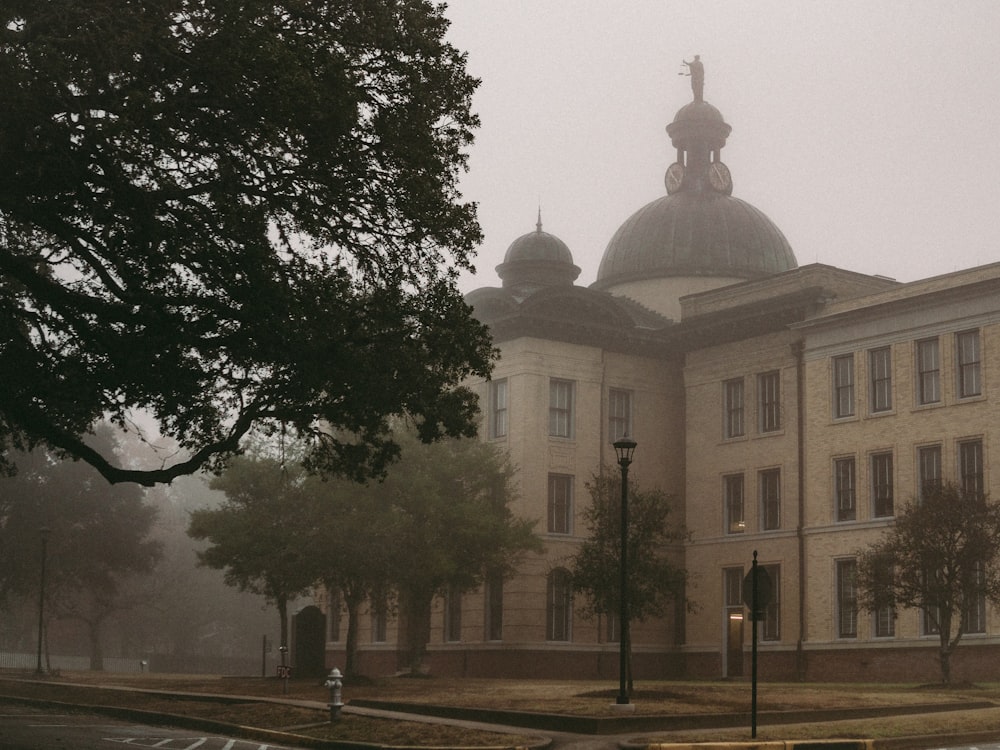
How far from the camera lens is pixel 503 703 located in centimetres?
2997

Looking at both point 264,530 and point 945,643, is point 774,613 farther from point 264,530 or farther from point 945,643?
point 264,530

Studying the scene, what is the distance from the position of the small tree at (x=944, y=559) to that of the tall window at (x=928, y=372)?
8.05 meters

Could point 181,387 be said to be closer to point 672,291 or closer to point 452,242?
point 452,242

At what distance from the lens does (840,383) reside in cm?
5131

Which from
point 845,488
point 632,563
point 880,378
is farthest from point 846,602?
point 632,563

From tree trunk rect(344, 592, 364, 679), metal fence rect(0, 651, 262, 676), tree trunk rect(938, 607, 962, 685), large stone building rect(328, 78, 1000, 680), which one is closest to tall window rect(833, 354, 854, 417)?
large stone building rect(328, 78, 1000, 680)

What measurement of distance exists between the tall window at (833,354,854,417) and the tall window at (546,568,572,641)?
38.1 ft

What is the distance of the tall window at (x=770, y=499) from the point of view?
2124 inches

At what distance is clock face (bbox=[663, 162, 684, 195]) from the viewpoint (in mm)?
69562

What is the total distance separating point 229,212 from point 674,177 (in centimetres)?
5169

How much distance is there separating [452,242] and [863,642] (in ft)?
102

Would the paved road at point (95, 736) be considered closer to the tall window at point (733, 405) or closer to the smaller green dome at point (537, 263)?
the tall window at point (733, 405)

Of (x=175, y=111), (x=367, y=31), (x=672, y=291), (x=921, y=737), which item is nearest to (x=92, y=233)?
(x=175, y=111)

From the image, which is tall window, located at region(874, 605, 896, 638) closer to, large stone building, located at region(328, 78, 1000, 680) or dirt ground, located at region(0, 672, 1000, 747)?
large stone building, located at region(328, 78, 1000, 680)
